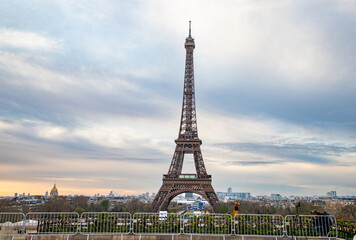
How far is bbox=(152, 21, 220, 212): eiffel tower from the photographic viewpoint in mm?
41062

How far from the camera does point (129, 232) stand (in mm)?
12695

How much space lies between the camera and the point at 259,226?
1380 cm

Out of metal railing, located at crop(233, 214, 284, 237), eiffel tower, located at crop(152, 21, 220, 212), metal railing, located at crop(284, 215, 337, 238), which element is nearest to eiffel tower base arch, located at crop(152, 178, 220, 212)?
eiffel tower, located at crop(152, 21, 220, 212)

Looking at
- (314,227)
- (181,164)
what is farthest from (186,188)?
(314,227)

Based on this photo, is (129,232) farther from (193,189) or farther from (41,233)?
(193,189)

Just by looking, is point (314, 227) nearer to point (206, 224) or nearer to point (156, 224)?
point (206, 224)

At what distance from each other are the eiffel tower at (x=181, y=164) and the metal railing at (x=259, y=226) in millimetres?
26937

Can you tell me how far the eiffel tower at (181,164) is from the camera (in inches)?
1617

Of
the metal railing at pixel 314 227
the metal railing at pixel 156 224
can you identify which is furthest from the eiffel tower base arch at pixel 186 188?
the metal railing at pixel 314 227

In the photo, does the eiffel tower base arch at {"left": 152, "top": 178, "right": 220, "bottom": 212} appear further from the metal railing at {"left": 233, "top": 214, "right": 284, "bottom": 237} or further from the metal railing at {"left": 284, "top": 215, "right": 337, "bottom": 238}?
the metal railing at {"left": 284, "top": 215, "right": 337, "bottom": 238}

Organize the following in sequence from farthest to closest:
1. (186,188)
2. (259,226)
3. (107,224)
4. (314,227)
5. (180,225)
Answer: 1. (186,188)
2. (259,226)
3. (314,227)
4. (107,224)
5. (180,225)

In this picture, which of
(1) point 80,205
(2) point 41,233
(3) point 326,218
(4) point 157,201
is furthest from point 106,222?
(1) point 80,205

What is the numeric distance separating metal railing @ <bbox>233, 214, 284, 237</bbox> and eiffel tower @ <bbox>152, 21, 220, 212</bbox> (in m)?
26.9

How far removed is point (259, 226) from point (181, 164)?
30.2 meters
